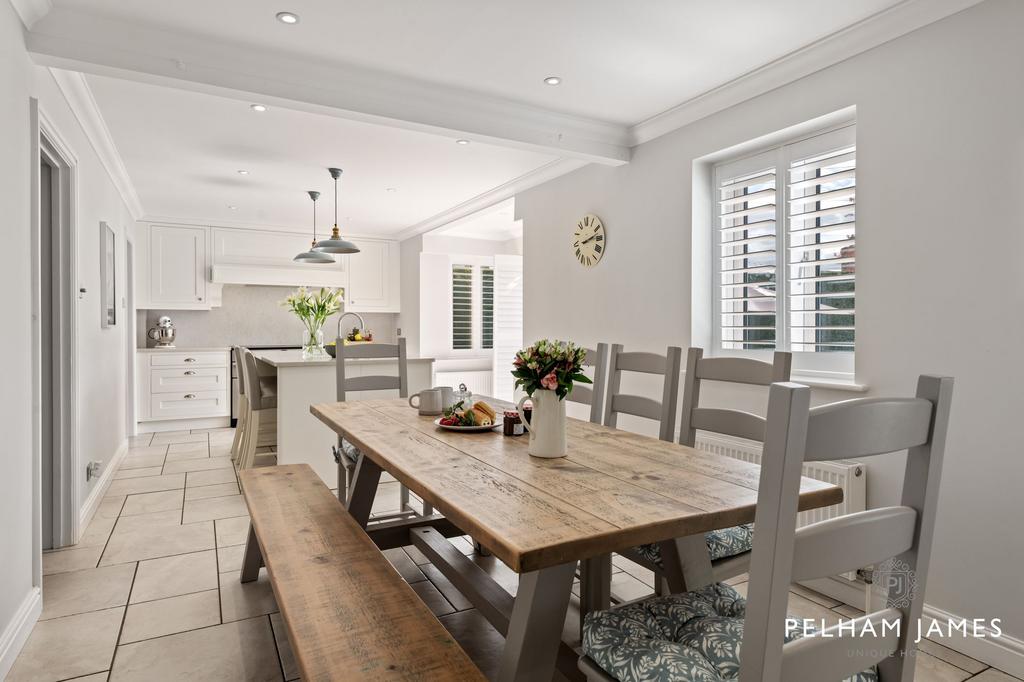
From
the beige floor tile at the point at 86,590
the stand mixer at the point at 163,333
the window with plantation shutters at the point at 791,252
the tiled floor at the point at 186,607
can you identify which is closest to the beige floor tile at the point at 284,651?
the tiled floor at the point at 186,607

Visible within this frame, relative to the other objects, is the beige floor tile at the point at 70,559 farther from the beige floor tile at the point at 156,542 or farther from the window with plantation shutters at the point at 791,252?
the window with plantation shutters at the point at 791,252

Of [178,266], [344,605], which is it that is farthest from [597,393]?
[178,266]

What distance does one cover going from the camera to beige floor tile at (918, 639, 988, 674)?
2111mm

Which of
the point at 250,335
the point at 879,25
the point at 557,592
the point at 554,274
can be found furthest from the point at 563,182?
the point at 250,335

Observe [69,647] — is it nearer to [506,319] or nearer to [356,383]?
[356,383]

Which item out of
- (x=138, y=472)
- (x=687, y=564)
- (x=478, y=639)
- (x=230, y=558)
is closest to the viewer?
(x=687, y=564)

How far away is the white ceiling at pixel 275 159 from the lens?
3535 millimetres

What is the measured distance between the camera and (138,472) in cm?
470

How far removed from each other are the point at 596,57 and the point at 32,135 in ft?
8.09

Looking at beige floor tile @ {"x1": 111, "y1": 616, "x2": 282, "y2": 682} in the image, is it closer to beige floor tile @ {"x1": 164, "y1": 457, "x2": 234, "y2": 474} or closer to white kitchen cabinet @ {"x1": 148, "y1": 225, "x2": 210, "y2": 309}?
beige floor tile @ {"x1": 164, "y1": 457, "x2": 234, "y2": 474}

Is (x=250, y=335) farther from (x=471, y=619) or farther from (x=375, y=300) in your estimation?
(x=471, y=619)

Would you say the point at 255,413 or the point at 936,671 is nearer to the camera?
the point at 936,671

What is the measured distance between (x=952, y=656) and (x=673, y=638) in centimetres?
162

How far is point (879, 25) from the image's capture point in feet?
8.09
